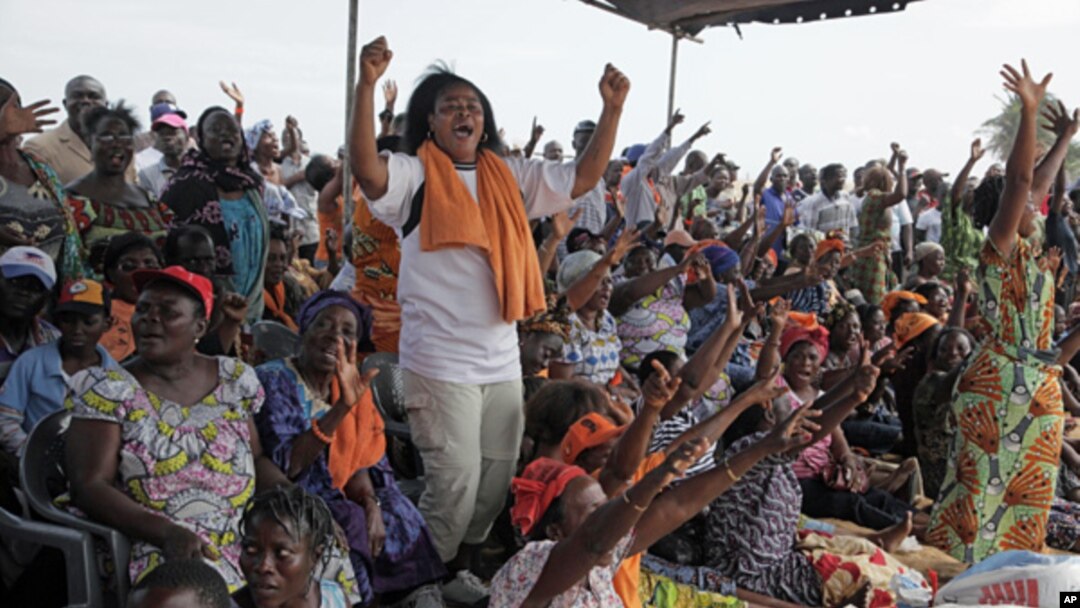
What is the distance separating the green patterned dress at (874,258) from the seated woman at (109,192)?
615 cm

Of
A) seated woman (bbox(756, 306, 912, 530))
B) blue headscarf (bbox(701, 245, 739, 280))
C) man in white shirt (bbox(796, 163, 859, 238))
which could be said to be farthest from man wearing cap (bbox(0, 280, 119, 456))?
man in white shirt (bbox(796, 163, 859, 238))

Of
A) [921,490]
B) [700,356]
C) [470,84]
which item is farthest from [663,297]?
[470,84]

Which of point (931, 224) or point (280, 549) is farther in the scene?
point (931, 224)

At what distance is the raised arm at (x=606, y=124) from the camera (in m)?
3.47

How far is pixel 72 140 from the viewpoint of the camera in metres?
5.13

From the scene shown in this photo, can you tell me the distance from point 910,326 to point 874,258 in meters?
2.19

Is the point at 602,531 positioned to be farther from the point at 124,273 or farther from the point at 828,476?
the point at 828,476

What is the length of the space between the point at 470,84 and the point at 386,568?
5.23 ft

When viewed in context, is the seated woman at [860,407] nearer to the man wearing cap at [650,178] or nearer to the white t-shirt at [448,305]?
the man wearing cap at [650,178]

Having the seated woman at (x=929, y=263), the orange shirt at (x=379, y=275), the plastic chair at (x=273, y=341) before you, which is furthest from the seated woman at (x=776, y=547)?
the seated woman at (x=929, y=263)

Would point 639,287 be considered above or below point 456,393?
above

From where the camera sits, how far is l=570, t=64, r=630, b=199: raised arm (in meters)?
3.47

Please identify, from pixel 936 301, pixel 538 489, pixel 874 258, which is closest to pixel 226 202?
pixel 538 489

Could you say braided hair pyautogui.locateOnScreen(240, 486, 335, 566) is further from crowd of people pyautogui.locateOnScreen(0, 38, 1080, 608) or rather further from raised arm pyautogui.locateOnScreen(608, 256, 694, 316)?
raised arm pyautogui.locateOnScreen(608, 256, 694, 316)
